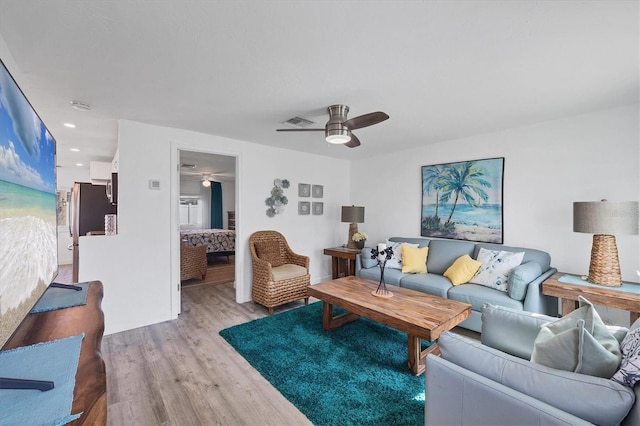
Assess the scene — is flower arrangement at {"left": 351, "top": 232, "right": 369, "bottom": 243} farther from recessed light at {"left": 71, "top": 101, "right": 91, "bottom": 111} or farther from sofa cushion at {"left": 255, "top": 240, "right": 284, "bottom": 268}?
recessed light at {"left": 71, "top": 101, "right": 91, "bottom": 111}

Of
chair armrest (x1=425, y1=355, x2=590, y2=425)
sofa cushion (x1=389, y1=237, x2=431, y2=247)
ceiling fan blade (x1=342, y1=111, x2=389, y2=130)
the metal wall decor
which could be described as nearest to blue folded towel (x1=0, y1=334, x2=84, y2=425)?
chair armrest (x1=425, y1=355, x2=590, y2=425)

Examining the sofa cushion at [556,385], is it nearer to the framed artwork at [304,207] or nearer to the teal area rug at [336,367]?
the teal area rug at [336,367]

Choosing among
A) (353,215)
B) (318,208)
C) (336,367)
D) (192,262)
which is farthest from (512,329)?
(192,262)

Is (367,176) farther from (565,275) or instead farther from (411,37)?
(411,37)

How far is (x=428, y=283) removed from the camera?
3.17 metres

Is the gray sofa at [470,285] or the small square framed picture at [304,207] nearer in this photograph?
the gray sofa at [470,285]

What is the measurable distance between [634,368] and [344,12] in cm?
185

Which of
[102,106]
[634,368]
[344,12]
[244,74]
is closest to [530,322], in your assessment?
[634,368]

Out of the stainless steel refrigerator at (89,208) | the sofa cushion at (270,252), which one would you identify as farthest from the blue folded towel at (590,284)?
the stainless steel refrigerator at (89,208)

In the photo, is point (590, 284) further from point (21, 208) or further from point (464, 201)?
point (21, 208)

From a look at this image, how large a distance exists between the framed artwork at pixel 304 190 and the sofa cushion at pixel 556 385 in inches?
143

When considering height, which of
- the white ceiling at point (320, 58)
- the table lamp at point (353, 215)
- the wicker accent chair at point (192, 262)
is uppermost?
the white ceiling at point (320, 58)

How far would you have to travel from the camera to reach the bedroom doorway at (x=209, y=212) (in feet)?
16.3

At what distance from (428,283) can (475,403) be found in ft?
7.23
